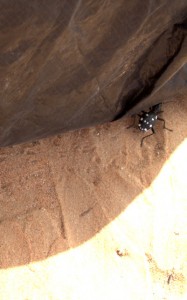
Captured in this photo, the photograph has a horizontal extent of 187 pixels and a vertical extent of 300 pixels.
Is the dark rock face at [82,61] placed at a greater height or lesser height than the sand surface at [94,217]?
greater

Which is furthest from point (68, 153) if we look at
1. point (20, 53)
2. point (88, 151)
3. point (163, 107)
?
point (20, 53)

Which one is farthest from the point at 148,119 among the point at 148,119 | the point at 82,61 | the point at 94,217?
the point at 82,61

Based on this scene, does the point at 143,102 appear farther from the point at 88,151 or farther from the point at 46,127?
the point at 46,127

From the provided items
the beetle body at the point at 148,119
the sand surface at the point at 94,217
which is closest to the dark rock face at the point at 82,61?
the beetle body at the point at 148,119

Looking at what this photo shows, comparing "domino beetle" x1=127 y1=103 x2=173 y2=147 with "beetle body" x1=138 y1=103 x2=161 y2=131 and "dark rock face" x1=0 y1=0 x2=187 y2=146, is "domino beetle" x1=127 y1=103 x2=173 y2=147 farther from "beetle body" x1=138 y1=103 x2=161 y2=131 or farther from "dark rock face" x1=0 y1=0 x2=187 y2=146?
"dark rock face" x1=0 y1=0 x2=187 y2=146

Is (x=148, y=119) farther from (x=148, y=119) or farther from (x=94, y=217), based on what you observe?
(x=94, y=217)

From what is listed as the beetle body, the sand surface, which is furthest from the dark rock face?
the sand surface

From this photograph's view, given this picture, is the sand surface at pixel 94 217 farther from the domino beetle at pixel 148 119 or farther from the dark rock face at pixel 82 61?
the dark rock face at pixel 82 61
